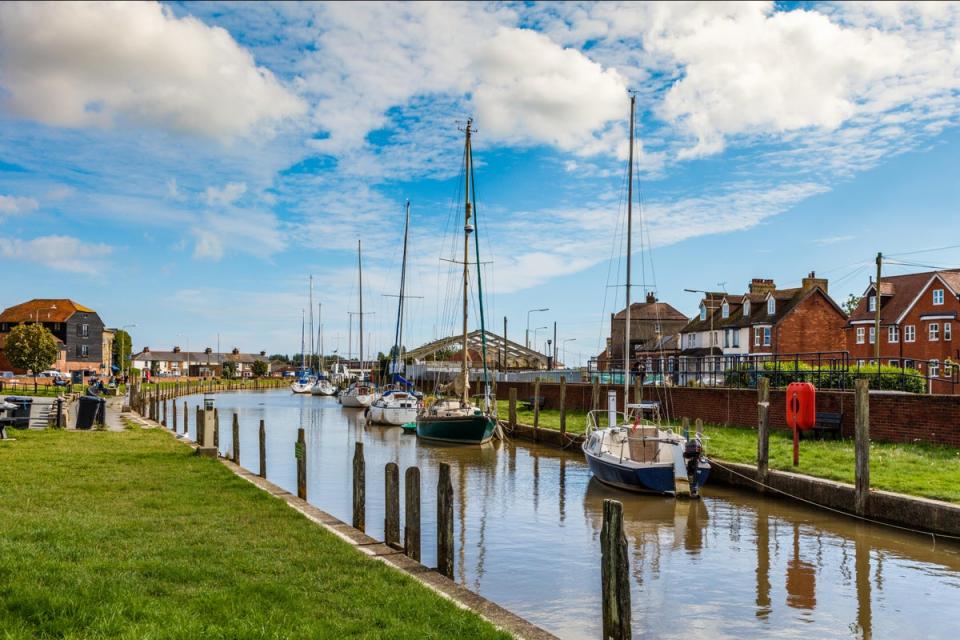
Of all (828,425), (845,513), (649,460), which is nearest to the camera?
(845,513)

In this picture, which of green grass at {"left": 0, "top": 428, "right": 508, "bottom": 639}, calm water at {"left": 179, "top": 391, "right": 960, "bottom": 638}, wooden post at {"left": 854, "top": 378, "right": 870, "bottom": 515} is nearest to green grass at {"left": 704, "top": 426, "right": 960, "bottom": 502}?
wooden post at {"left": 854, "top": 378, "right": 870, "bottom": 515}

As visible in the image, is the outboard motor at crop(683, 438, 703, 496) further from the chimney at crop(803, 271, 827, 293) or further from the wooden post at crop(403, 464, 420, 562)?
the chimney at crop(803, 271, 827, 293)

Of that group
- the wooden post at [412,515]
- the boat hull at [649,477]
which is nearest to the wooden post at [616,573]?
the wooden post at [412,515]

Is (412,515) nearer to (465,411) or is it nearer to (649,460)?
(649,460)

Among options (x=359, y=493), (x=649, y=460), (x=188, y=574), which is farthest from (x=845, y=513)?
(x=188, y=574)

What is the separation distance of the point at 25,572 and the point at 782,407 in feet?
83.1

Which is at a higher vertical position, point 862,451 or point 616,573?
point 862,451

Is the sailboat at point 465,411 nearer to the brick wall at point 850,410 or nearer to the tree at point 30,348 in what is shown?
the brick wall at point 850,410

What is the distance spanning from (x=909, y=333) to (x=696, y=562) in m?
49.0

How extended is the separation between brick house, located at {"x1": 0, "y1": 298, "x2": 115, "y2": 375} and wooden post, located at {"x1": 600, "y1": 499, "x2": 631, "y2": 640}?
107682 millimetres

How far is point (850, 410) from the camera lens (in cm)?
2506

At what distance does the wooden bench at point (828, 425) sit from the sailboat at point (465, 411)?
1352cm

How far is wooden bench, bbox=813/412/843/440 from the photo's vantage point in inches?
981

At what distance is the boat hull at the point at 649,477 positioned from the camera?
21.3m
